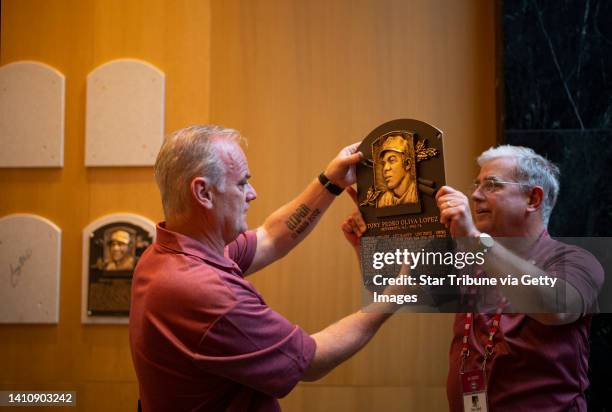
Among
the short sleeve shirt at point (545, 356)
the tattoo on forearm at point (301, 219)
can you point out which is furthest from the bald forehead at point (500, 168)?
the tattoo on forearm at point (301, 219)

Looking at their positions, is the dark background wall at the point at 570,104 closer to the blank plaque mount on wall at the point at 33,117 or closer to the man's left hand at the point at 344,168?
the man's left hand at the point at 344,168

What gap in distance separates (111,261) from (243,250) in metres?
1.25

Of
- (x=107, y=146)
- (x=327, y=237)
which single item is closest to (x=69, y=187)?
(x=107, y=146)

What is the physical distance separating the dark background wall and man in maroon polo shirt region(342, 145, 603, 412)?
2.50ft

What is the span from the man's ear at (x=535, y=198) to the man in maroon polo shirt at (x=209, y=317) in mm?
667

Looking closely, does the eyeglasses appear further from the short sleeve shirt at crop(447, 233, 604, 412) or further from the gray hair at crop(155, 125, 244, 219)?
the gray hair at crop(155, 125, 244, 219)

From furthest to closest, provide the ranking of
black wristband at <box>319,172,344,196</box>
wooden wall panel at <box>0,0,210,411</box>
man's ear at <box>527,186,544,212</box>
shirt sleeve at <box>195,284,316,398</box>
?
wooden wall panel at <box>0,0,210,411</box> → black wristband at <box>319,172,344,196</box> → man's ear at <box>527,186,544,212</box> → shirt sleeve at <box>195,284,316,398</box>

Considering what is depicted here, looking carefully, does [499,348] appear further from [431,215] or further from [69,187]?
[69,187]

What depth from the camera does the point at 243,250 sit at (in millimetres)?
2287

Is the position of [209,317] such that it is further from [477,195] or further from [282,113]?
[282,113]

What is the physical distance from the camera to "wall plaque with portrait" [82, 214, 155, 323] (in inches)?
128

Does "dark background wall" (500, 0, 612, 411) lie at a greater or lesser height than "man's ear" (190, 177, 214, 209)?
greater

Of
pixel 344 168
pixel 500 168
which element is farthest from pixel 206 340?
pixel 500 168

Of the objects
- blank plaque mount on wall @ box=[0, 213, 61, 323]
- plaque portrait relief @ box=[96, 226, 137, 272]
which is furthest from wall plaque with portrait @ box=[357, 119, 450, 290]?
blank plaque mount on wall @ box=[0, 213, 61, 323]
